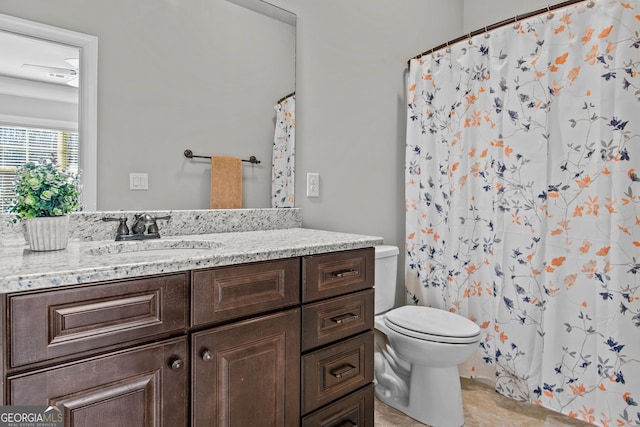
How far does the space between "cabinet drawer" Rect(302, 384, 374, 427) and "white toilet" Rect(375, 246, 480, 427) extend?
1.27 ft

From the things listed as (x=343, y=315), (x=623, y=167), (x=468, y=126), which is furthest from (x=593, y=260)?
(x=343, y=315)

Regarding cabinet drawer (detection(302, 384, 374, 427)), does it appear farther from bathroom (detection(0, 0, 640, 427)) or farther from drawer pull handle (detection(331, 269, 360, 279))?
bathroom (detection(0, 0, 640, 427))

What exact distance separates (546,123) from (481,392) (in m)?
1.47

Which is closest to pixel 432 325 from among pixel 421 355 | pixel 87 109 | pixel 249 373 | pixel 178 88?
pixel 421 355

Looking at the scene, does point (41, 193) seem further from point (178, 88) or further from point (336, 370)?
point (336, 370)

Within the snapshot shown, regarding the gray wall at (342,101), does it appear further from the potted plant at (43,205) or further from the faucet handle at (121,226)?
the potted plant at (43,205)

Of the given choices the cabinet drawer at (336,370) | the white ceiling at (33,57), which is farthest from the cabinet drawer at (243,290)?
the white ceiling at (33,57)

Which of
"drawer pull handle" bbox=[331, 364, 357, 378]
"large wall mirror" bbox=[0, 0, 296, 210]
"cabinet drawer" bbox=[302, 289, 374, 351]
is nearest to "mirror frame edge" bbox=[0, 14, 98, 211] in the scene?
"large wall mirror" bbox=[0, 0, 296, 210]

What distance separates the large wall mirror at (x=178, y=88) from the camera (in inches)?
52.7

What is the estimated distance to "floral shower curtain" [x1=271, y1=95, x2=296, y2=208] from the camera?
179 cm

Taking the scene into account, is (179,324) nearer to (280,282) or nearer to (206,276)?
(206,276)

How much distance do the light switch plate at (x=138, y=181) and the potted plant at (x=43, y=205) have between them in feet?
1.03

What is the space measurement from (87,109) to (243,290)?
34.8 inches

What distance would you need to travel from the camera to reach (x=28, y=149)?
1.19 metres
